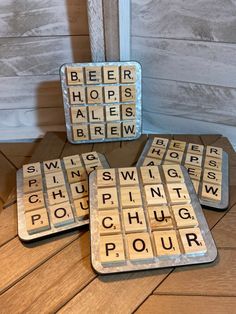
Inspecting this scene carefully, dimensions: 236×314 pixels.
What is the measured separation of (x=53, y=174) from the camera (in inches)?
28.8

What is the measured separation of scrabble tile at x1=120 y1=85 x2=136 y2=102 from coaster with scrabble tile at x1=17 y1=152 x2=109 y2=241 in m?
0.20

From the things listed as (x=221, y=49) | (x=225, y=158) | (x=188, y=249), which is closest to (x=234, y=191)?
(x=225, y=158)

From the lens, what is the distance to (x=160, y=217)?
594 mm

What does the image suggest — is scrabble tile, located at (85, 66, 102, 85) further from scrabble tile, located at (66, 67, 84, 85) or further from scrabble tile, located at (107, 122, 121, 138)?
scrabble tile, located at (107, 122, 121, 138)

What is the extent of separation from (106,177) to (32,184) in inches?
7.2

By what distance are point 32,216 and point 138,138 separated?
17.2 inches

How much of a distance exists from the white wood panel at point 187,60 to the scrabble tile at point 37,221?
1.79 feet

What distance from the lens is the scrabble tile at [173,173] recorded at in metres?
0.67

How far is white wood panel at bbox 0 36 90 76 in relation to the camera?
2.97ft

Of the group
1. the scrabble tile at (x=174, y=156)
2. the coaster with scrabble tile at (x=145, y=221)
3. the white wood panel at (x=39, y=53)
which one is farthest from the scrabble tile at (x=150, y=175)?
the white wood panel at (x=39, y=53)

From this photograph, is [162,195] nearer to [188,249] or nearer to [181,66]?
[188,249]

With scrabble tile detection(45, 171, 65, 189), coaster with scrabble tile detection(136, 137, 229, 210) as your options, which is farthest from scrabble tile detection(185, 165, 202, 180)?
scrabble tile detection(45, 171, 65, 189)

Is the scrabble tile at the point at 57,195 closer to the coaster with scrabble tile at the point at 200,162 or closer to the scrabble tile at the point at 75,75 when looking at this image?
the coaster with scrabble tile at the point at 200,162

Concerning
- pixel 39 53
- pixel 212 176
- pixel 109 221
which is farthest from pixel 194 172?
pixel 39 53
